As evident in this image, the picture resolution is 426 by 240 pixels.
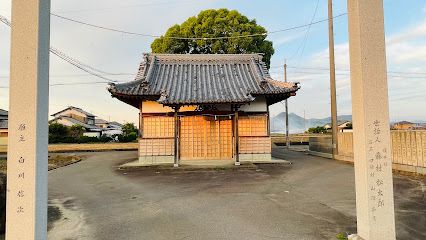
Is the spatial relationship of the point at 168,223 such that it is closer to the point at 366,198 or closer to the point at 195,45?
the point at 366,198

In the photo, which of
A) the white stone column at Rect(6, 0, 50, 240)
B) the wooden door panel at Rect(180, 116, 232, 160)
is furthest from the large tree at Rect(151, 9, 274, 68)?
the white stone column at Rect(6, 0, 50, 240)

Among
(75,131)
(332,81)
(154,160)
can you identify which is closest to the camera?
(154,160)

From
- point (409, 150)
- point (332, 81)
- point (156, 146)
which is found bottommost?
point (409, 150)

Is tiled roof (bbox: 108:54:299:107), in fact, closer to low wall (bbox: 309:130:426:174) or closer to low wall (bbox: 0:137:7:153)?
low wall (bbox: 309:130:426:174)

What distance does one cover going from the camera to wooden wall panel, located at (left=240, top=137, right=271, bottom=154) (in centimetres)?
1650

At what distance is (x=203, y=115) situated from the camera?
16.4 m

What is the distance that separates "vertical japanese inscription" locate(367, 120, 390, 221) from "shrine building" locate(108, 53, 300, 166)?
10.8 meters

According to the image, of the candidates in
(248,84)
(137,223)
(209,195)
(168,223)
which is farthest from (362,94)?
(248,84)

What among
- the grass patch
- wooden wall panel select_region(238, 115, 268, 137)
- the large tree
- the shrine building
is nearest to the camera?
the grass patch

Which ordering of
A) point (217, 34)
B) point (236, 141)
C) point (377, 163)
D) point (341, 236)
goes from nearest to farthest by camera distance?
point (377, 163)
point (341, 236)
point (236, 141)
point (217, 34)

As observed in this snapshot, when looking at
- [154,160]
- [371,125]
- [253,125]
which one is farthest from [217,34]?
[371,125]

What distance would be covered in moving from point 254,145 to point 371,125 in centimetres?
1237

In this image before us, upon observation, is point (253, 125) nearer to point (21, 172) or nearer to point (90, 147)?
point (21, 172)

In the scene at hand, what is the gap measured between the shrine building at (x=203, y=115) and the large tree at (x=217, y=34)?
13.1 meters
